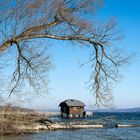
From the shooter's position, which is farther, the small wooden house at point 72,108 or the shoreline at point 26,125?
the small wooden house at point 72,108

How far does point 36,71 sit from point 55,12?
6.83ft

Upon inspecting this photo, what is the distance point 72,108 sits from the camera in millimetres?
92750

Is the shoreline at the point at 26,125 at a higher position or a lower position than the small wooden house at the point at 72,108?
lower

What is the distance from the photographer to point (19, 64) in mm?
12156

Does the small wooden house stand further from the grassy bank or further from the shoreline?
the grassy bank

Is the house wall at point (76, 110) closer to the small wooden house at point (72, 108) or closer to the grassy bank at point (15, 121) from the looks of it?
the small wooden house at point (72, 108)

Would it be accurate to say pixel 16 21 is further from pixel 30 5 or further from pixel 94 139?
pixel 94 139

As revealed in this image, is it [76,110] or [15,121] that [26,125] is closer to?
[15,121]

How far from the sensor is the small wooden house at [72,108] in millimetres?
92125

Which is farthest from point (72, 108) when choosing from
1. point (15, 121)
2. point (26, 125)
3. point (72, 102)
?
point (15, 121)

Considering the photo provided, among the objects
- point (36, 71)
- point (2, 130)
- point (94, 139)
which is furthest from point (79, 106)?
point (36, 71)

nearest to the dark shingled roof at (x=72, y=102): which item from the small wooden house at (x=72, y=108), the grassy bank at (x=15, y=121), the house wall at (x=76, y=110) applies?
the small wooden house at (x=72, y=108)

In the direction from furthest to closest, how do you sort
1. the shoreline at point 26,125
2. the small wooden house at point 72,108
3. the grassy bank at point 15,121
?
the small wooden house at point 72,108 → the shoreline at point 26,125 → the grassy bank at point 15,121

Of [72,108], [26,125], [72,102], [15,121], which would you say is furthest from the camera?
[72,102]
